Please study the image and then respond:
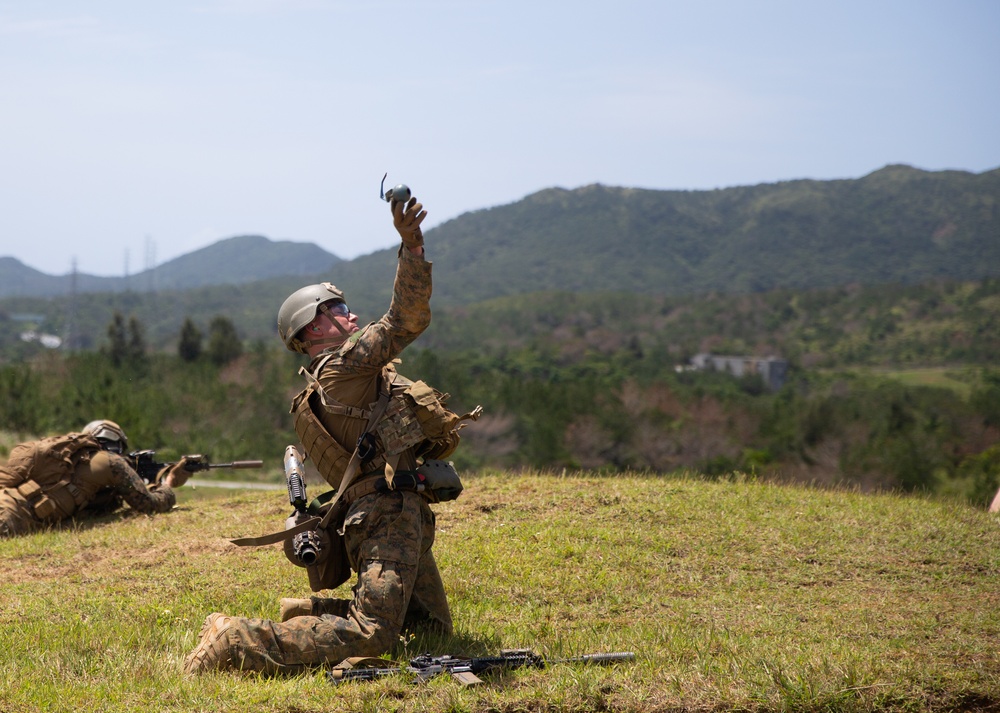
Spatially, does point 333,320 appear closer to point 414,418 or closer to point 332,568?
point 414,418

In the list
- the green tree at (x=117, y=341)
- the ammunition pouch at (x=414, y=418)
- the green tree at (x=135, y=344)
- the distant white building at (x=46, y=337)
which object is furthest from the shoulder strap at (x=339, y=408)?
the distant white building at (x=46, y=337)

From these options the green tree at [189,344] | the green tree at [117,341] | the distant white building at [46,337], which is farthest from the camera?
the distant white building at [46,337]

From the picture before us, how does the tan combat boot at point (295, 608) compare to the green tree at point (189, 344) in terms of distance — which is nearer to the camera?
the tan combat boot at point (295, 608)

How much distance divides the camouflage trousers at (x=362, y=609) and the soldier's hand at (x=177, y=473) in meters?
6.52

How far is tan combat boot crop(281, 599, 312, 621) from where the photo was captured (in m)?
5.70

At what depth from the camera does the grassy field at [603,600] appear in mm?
4984

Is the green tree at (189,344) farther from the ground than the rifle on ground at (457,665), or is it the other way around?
the green tree at (189,344)

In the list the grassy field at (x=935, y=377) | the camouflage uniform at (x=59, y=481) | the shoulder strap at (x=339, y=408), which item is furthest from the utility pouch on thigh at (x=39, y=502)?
the grassy field at (x=935, y=377)

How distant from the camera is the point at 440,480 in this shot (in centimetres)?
577

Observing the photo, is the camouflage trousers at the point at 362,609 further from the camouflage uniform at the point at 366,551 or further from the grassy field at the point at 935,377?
the grassy field at the point at 935,377

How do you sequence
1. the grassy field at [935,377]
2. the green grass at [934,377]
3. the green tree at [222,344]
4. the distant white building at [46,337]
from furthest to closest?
the distant white building at [46,337] → the grassy field at [935,377] → the green grass at [934,377] → the green tree at [222,344]

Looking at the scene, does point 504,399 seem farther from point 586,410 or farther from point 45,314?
point 45,314

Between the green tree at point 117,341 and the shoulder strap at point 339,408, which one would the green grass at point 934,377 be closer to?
the green tree at point 117,341

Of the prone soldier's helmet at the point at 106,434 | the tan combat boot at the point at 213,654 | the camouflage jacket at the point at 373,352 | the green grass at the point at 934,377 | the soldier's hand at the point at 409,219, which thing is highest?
the soldier's hand at the point at 409,219
